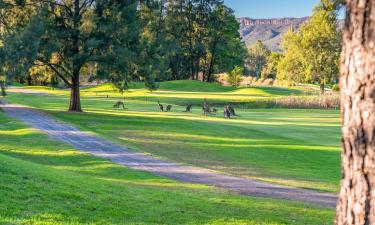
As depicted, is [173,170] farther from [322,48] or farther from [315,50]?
[322,48]

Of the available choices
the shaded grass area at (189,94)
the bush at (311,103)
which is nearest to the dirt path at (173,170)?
the shaded grass area at (189,94)

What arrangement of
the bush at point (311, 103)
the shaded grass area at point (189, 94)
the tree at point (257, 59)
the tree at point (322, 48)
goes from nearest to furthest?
1. the bush at point (311, 103)
2. the shaded grass area at point (189, 94)
3. the tree at point (322, 48)
4. the tree at point (257, 59)

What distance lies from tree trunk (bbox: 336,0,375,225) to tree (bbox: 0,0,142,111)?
112 feet

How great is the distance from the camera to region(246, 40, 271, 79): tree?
175m

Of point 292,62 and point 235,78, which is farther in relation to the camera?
point 235,78

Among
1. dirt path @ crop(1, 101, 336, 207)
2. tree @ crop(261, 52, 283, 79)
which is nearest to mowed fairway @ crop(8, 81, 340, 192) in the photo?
dirt path @ crop(1, 101, 336, 207)

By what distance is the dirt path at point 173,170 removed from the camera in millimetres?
15084

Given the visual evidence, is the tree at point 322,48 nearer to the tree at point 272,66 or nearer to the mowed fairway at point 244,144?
the tree at point 272,66

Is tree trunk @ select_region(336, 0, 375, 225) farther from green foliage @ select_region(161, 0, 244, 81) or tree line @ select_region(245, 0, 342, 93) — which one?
green foliage @ select_region(161, 0, 244, 81)

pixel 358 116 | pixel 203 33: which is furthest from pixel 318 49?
pixel 358 116

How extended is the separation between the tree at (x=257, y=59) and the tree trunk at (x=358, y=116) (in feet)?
556

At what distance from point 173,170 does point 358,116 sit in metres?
15.0

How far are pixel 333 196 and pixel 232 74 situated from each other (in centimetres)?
8679

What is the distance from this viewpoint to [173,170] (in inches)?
750
